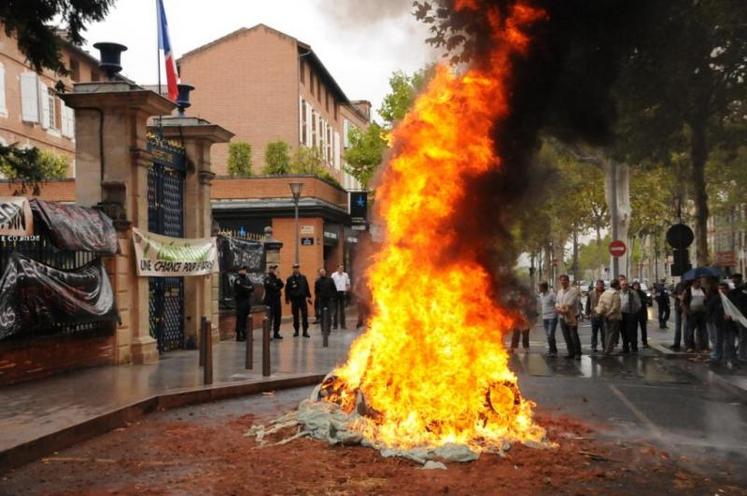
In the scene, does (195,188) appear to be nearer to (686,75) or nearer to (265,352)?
(265,352)

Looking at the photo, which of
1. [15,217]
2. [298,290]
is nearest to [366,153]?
[298,290]

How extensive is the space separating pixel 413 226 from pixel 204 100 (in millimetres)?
37686

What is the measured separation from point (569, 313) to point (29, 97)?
28123 millimetres

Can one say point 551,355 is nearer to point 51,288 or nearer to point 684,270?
point 684,270

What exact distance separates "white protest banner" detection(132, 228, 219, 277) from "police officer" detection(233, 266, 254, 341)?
2.32 ft

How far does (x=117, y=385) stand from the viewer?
1014 cm

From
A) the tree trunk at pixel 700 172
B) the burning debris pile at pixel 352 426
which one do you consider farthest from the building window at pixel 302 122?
the burning debris pile at pixel 352 426

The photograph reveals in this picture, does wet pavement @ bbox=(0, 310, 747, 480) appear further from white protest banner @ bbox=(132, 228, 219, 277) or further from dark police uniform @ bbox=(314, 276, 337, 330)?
dark police uniform @ bbox=(314, 276, 337, 330)

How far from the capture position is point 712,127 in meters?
15.1

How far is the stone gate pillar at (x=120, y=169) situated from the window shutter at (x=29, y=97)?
78.4ft

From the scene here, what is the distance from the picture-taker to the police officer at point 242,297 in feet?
54.5

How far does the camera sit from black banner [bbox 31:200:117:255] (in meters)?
10.7

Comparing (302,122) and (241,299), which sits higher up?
(302,122)

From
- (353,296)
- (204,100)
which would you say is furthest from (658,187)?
(204,100)
